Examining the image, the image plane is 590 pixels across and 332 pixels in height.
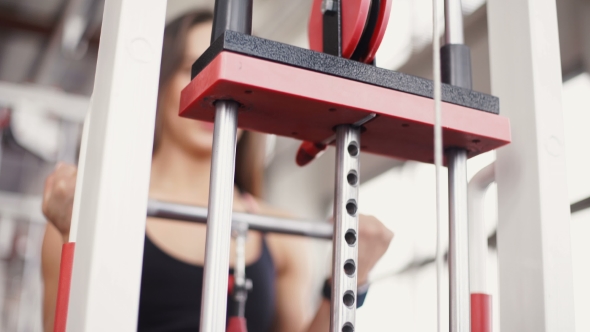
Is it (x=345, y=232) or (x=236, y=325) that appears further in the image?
(x=236, y=325)

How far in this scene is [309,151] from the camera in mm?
637

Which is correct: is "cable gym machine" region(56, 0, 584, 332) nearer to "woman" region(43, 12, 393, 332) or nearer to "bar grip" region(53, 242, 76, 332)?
"bar grip" region(53, 242, 76, 332)

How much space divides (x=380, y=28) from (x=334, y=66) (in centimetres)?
6

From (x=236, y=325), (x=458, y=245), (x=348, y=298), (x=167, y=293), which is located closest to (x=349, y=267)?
(x=348, y=298)

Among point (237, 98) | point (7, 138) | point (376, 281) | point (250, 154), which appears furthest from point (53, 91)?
point (376, 281)

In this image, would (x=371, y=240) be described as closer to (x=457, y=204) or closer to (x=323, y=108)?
(x=457, y=204)

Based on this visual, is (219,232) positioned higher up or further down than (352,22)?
further down

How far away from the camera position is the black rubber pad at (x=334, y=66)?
0.47m

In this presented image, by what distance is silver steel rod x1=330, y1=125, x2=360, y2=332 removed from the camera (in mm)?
496

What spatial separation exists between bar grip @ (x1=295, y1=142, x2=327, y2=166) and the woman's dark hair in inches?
24.6

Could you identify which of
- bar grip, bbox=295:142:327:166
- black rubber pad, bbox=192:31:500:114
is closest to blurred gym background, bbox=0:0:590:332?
bar grip, bbox=295:142:327:166

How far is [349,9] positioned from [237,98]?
128 millimetres

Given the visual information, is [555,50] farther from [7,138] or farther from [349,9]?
[7,138]

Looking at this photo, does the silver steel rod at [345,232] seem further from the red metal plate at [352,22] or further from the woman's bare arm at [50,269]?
the woman's bare arm at [50,269]
